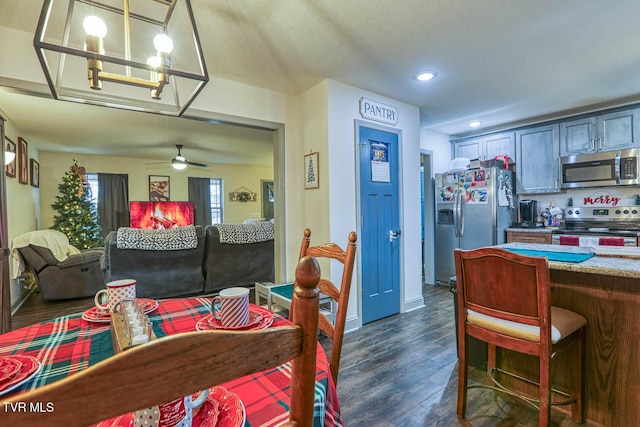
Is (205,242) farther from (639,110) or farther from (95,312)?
(639,110)

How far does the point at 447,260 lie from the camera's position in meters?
4.36

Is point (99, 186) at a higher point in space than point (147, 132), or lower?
lower

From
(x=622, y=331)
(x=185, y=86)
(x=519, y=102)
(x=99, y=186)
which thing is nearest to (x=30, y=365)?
(x=622, y=331)

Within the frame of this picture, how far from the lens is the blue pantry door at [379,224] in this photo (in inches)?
121

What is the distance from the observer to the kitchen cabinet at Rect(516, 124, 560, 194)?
391 cm

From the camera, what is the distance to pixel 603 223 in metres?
3.64

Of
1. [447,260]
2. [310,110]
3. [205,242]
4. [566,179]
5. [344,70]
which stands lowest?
[447,260]

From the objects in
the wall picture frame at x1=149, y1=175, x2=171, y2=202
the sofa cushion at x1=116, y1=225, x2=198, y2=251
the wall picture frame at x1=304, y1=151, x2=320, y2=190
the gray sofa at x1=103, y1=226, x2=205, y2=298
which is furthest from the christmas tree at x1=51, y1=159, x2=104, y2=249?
the wall picture frame at x1=304, y1=151, x2=320, y2=190

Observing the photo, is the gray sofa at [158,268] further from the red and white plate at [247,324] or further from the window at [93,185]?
the window at [93,185]

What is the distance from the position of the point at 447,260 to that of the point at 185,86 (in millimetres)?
3872

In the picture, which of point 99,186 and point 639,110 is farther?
point 99,186

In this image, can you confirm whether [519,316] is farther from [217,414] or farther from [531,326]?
[217,414]

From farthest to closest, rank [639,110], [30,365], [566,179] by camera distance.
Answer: [566,179] < [639,110] < [30,365]

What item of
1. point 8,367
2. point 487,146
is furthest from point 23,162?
point 487,146
